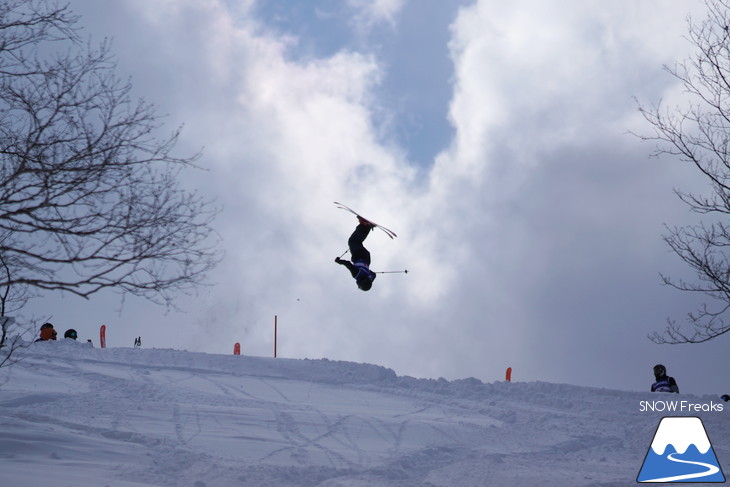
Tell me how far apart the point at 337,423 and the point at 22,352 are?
982cm

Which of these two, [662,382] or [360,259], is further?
[662,382]

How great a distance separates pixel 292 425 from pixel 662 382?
10.1 metres

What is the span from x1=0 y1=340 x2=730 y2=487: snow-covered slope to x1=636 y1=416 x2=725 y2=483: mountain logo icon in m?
0.86

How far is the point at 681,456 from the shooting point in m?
11.0

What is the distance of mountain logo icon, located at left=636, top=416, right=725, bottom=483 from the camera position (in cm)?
1092

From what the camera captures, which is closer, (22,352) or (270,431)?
(270,431)

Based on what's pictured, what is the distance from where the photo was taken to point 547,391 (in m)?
21.1

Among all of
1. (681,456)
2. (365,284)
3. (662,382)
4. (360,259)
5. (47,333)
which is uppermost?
(360,259)

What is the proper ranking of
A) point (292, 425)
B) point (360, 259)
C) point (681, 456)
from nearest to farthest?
point (681, 456) → point (360, 259) → point (292, 425)

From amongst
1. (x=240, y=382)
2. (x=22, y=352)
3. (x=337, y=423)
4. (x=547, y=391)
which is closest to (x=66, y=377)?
(x=22, y=352)

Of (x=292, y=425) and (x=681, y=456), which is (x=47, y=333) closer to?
(x=292, y=425)

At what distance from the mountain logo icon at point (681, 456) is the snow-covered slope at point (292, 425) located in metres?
0.86

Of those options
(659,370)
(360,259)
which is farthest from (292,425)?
(659,370)

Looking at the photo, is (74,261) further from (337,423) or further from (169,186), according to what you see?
(337,423)
